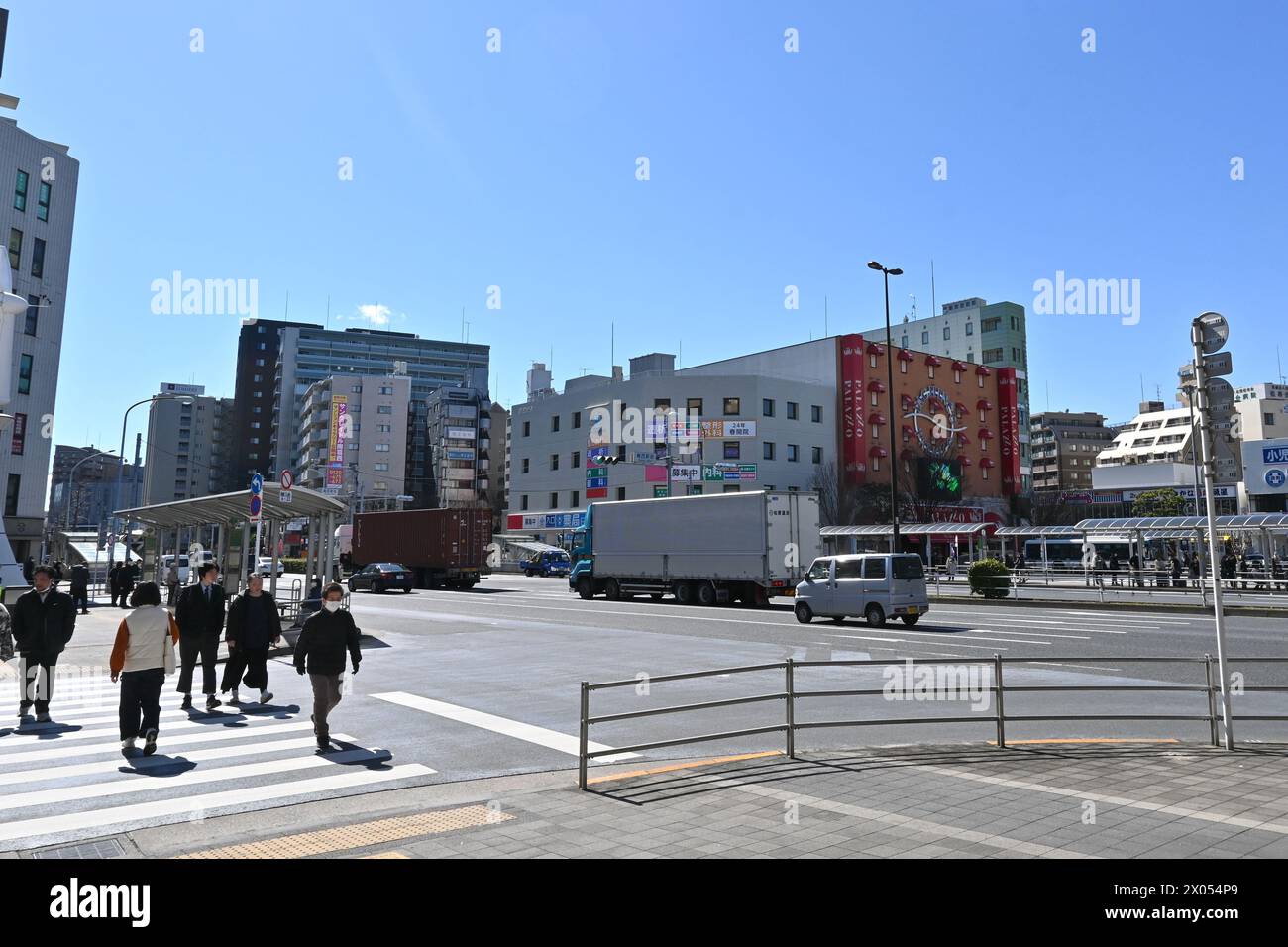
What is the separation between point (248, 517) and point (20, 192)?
35729 millimetres

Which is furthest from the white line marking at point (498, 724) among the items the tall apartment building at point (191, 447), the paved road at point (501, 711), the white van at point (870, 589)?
the tall apartment building at point (191, 447)

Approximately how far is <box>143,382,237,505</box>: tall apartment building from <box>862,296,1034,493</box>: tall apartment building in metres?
→ 110

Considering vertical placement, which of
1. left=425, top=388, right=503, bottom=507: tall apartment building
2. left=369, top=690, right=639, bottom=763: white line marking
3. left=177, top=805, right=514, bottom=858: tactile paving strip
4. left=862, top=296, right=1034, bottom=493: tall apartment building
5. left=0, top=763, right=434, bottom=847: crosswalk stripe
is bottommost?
left=0, top=763, right=434, bottom=847: crosswalk stripe

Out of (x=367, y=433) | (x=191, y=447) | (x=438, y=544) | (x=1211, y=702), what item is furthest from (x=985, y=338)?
(x=191, y=447)

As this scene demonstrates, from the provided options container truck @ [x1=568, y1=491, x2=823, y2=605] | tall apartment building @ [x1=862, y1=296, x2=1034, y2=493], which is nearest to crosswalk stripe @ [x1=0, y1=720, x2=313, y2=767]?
container truck @ [x1=568, y1=491, x2=823, y2=605]

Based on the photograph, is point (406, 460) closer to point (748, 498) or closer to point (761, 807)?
point (748, 498)

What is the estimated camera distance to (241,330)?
14338cm

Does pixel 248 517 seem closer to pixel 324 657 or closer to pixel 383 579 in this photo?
pixel 324 657

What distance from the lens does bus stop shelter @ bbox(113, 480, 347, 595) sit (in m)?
19.2

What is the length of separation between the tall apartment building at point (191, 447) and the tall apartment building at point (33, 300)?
4206 inches

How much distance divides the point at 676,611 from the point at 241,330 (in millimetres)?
135901

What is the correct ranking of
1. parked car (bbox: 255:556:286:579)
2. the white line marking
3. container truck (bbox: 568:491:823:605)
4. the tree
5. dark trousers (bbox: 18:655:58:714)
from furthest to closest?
the tree
container truck (bbox: 568:491:823:605)
parked car (bbox: 255:556:286:579)
dark trousers (bbox: 18:655:58:714)
the white line marking

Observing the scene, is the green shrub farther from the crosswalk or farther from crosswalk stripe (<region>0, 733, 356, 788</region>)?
crosswalk stripe (<region>0, 733, 356, 788</region>)

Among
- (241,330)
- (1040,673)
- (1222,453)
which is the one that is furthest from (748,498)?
(241,330)
